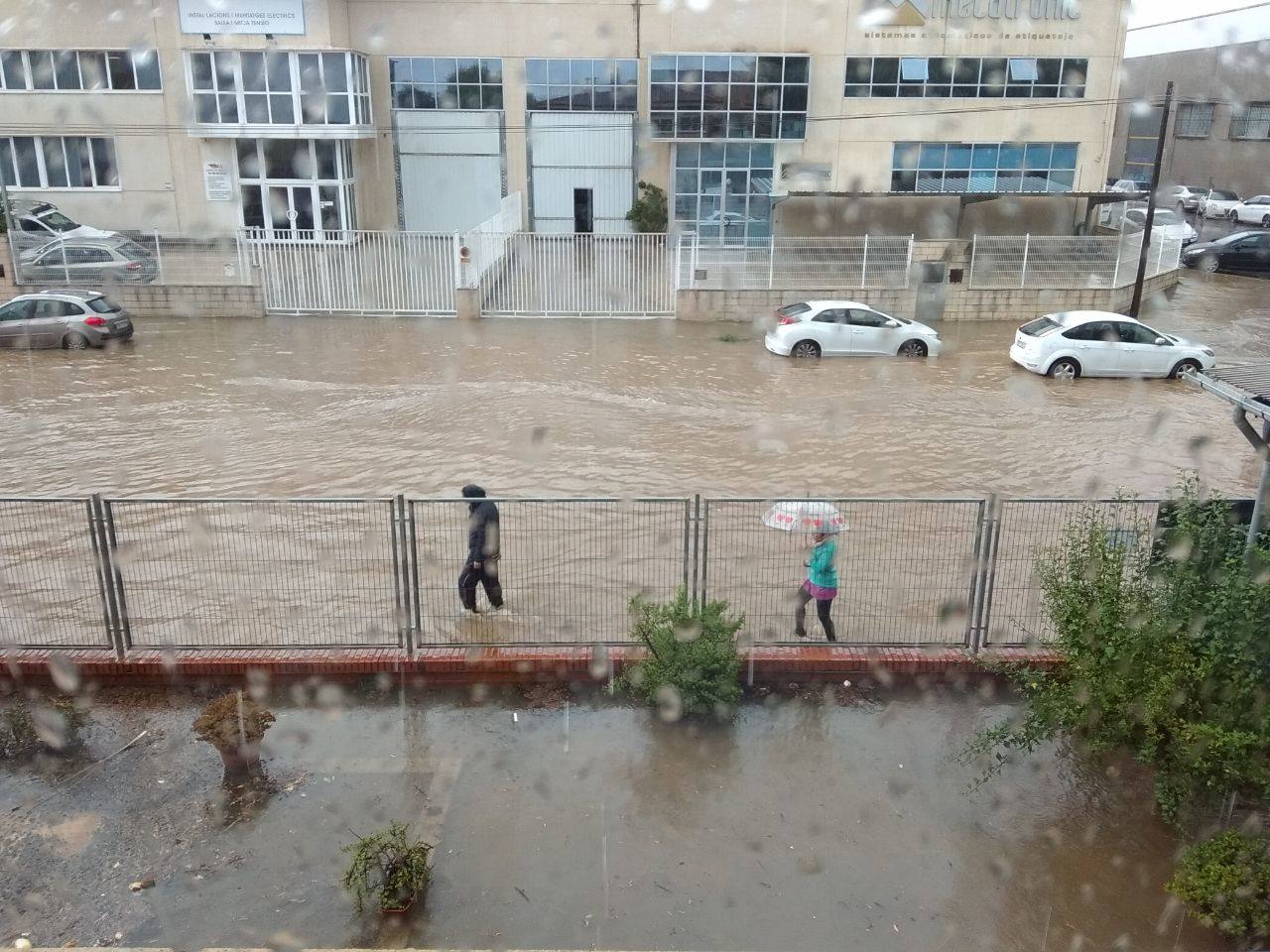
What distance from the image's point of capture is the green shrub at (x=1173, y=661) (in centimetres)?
511

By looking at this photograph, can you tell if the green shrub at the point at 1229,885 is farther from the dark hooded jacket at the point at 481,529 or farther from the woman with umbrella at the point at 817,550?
the dark hooded jacket at the point at 481,529

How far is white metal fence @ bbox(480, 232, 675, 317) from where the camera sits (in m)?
22.1

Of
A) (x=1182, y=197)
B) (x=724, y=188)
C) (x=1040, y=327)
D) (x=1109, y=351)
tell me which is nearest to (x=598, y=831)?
(x=1109, y=351)

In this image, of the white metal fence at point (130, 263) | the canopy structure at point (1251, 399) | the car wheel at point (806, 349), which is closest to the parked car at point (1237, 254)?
the car wheel at point (806, 349)

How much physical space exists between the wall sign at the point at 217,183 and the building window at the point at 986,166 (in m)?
19.3

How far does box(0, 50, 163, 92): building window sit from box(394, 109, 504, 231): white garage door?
22.8 ft

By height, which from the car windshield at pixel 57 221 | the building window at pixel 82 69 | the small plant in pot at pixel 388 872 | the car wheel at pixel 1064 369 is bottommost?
the car wheel at pixel 1064 369

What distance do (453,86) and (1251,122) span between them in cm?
3493

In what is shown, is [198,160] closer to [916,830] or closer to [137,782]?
[137,782]

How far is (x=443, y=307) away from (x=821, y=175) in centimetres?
1352

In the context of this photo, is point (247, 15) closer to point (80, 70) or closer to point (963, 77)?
point (80, 70)

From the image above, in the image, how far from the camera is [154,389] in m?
16.3

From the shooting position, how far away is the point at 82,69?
2758 cm

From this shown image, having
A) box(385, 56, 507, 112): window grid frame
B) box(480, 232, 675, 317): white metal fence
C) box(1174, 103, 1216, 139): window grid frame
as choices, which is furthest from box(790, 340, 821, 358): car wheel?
box(1174, 103, 1216, 139): window grid frame
